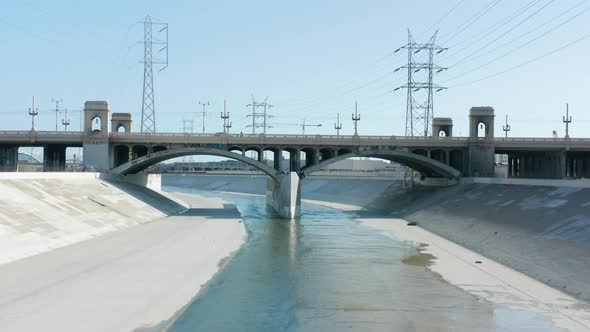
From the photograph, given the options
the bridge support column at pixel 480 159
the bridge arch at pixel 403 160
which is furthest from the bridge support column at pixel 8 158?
the bridge support column at pixel 480 159

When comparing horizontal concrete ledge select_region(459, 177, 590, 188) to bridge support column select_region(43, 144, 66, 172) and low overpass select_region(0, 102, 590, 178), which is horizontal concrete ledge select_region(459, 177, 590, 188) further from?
bridge support column select_region(43, 144, 66, 172)

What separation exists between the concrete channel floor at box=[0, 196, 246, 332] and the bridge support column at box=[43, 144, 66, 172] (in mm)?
42353

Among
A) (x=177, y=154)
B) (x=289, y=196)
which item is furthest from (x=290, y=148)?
(x=177, y=154)

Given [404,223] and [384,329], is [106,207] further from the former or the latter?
[384,329]

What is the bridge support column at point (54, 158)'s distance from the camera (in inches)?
3474

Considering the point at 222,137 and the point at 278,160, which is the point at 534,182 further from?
the point at 222,137

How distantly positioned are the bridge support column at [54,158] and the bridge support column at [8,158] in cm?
485

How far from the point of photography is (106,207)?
64.6 meters

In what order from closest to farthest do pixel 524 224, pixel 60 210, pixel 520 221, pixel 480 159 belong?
pixel 524 224 < pixel 60 210 < pixel 520 221 < pixel 480 159

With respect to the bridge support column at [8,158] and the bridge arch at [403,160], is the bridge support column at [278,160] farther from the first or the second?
the bridge support column at [8,158]

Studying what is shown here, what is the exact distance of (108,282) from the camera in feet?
104

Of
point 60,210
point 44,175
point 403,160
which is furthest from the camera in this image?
point 403,160

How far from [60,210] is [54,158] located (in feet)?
135

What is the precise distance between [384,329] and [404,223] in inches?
2065
